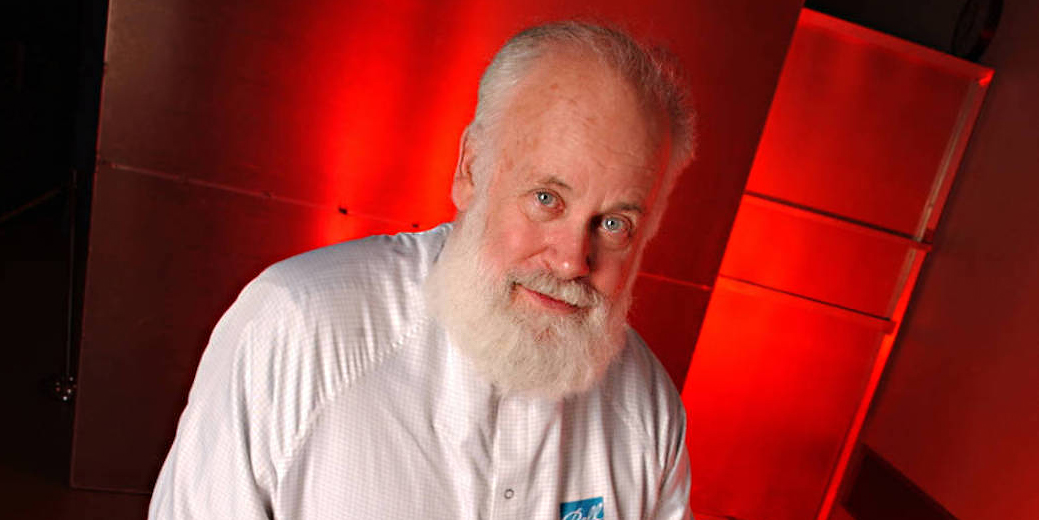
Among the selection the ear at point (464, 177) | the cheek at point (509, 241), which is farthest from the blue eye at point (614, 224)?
the ear at point (464, 177)

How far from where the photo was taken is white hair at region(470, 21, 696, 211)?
3.22ft

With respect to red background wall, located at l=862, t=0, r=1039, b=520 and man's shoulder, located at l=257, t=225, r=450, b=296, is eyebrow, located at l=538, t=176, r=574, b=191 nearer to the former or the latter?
man's shoulder, located at l=257, t=225, r=450, b=296

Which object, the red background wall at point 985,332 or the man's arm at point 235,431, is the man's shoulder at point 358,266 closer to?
the man's arm at point 235,431

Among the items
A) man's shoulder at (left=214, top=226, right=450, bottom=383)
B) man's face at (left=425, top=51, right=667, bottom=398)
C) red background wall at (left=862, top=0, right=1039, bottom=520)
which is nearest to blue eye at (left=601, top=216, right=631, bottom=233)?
man's face at (left=425, top=51, right=667, bottom=398)

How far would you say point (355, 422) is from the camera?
97 cm

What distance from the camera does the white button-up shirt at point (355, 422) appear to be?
37.2 inches

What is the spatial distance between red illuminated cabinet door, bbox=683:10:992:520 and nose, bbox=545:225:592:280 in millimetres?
2220

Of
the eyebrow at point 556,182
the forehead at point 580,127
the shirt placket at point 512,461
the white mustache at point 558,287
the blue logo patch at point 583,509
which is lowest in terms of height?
the blue logo patch at point 583,509

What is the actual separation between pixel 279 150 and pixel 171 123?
33cm

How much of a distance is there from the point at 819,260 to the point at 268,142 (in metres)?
2.59

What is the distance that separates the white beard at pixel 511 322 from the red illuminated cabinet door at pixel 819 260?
215 centimetres

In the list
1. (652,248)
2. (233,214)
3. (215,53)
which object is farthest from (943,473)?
(215,53)

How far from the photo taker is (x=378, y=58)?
2002 millimetres

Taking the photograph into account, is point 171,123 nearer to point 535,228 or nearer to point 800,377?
point 535,228
